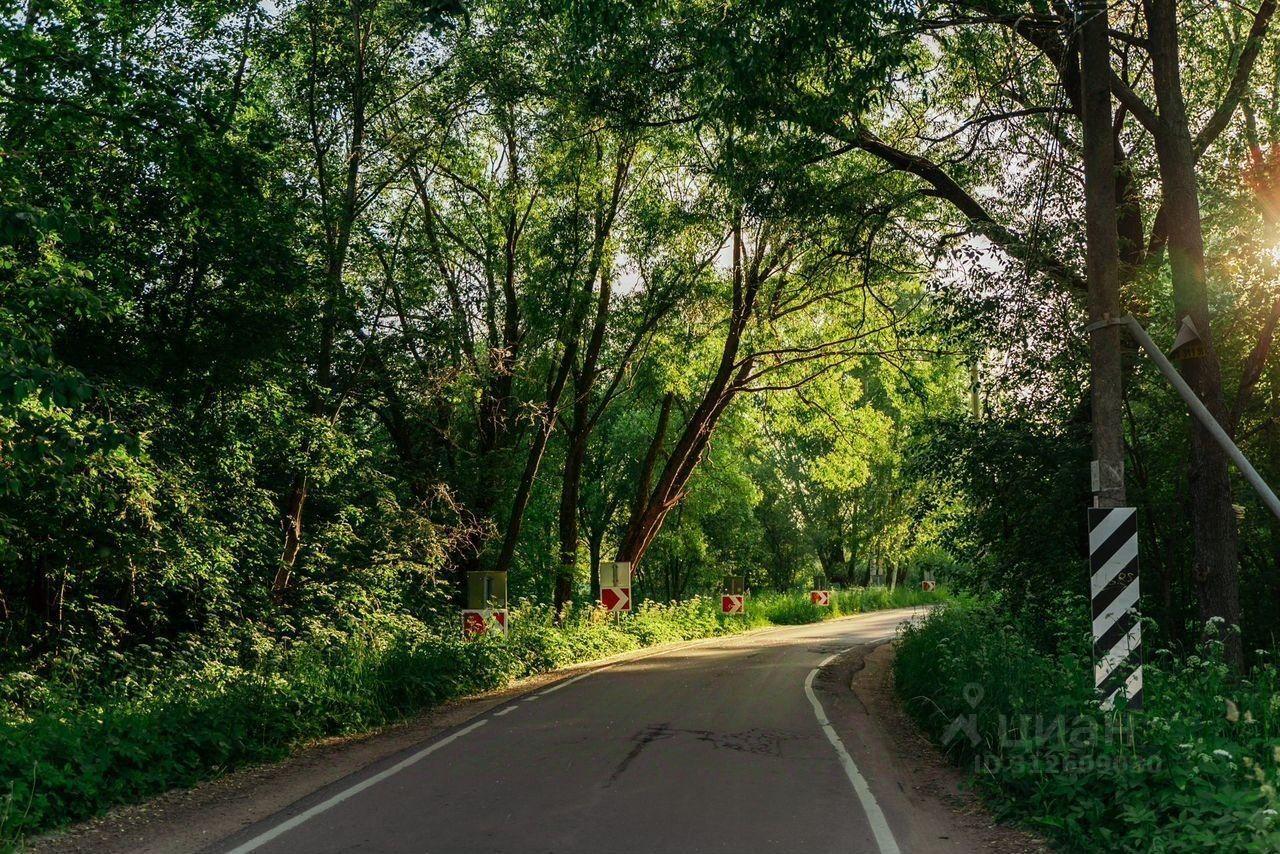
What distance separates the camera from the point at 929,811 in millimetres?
7949

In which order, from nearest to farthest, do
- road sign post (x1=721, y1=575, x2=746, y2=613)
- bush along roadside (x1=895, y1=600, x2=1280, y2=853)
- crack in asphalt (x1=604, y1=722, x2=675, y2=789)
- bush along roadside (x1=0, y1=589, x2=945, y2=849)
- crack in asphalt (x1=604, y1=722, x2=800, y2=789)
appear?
1. bush along roadside (x1=895, y1=600, x2=1280, y2=853)
2. bush along roadside (x1=0, y1=589, x2=945, y2=849)
3. crack in asphalt (x1=604, y1=722, x2=675, y2=789)
4. crack in asphalt (x1=604, y1=722, x2=800, y2=789)
5. road sign post (x1=721, y1=575, x2=746, y2=613)

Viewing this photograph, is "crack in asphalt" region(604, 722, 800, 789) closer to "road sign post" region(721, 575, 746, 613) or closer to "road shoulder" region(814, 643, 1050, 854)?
"road shoulder" region(814, 643, 1050, 854)

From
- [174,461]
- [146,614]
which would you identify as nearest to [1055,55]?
[174,461]

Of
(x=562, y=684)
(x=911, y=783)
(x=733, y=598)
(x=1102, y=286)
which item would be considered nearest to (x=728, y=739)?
(x=911, y=783)

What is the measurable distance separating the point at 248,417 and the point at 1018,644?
10290mm

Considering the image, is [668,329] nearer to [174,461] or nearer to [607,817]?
[174,461]

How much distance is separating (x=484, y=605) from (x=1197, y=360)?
12716 mm

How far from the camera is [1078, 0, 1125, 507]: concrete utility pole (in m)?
8.74

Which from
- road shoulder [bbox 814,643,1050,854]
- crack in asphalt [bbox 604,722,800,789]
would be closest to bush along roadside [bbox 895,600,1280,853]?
road shoulder [bbox 814,643,1050,854]

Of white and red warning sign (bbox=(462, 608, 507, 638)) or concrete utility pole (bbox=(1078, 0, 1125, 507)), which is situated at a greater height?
concrete utility pole (bbox=(1078, 0, 1125, 507))

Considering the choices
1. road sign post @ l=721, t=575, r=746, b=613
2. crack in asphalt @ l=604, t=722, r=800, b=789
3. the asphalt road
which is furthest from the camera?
road sign post @ l=721, t=575, r=746, b=613

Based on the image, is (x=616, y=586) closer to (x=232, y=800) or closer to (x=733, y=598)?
(x=733, y=598)

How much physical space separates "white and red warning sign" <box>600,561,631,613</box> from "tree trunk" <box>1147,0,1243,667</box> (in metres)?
17.3

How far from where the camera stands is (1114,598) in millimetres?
8477
